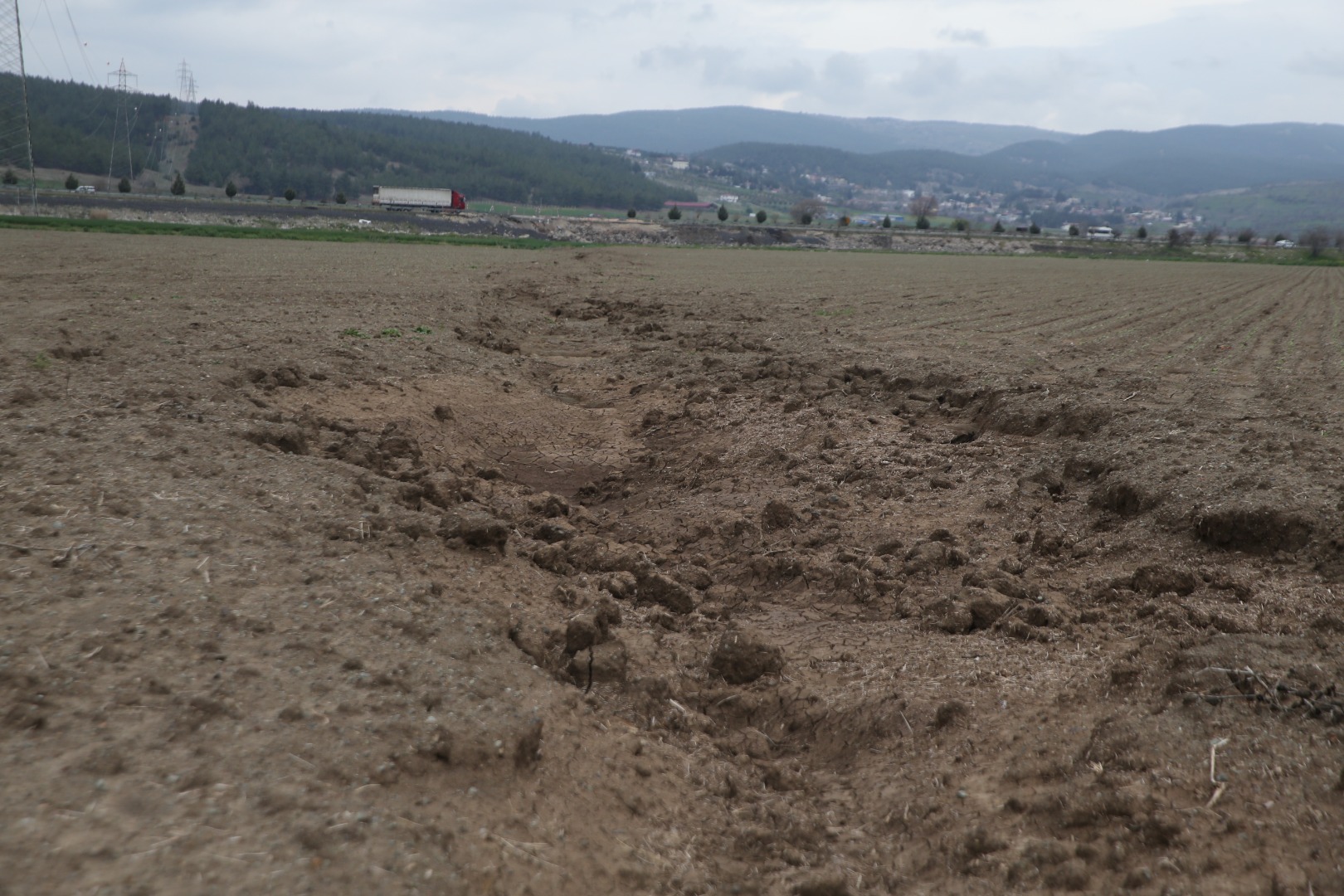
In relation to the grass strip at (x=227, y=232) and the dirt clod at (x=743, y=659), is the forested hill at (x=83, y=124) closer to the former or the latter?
the grass strip at (x=227, y=232)

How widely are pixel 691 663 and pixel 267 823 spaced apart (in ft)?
9.21

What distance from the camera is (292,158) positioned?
434 ft

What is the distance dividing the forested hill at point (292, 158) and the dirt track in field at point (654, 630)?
10040 cm

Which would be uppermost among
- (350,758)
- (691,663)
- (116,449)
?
(116,449)

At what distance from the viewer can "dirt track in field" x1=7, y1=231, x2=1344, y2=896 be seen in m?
3.31

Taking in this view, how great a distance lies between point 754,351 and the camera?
46.0 ft

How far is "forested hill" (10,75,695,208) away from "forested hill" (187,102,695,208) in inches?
7.0

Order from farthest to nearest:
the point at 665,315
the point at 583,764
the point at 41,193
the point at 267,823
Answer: the point at 41,193 < the point at 665,315 < the point at 583,764 < the point at 267,823

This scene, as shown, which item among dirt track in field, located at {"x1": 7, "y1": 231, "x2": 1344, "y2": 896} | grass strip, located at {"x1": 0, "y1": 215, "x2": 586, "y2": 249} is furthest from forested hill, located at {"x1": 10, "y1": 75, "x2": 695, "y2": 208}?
dirt track in field, located at {"x1": 7, "y1": 231, "x2": 1344, "y2": 896}

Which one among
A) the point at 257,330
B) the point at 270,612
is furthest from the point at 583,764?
the point at 257,330

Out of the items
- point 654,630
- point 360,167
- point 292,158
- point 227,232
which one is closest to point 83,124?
point 292,158

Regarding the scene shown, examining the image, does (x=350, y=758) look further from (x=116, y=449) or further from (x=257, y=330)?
(x=257, y=330)

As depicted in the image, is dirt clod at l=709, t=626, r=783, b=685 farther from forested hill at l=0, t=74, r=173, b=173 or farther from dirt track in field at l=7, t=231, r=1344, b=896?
forested hill at l=0, t=74, r=173, b=173

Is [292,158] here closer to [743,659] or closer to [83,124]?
[83,124]
